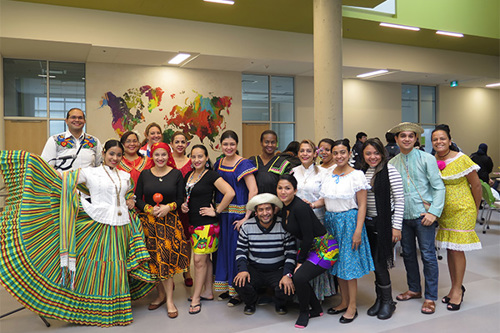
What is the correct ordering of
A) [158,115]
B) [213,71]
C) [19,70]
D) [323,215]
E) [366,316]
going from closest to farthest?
1. [366,316]
2. [323,215]
3. [19,70]
4. [158,115]
5. [213,71]

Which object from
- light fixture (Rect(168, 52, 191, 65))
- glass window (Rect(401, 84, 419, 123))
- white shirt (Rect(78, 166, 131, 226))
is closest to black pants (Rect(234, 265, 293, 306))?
white shirt (Rect(78, 166, 131, 226))

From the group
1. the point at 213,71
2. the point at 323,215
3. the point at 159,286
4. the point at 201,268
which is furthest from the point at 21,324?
the point at 213,71

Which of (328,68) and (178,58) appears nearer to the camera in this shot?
(328,68)

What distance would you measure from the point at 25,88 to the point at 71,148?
7167 millimetres

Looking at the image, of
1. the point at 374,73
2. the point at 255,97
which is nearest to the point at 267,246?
the point at 255,97

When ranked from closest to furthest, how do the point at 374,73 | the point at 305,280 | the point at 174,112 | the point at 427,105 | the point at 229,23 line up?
1. the point at 305,280
2. the point at 229,23
3. the point at 174,112
4. the point at 374,73
5. the point at 427,105

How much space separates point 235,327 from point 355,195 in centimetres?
156

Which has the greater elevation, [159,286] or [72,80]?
[72,80]

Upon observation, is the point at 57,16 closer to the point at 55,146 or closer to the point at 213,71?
the point at 213,71

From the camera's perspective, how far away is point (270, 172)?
423 cm

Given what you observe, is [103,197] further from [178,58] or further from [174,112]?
[174,112]

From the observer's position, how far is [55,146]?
398 centimetres

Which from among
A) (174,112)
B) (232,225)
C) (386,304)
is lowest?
(386,304)

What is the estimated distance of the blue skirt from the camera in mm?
3529
